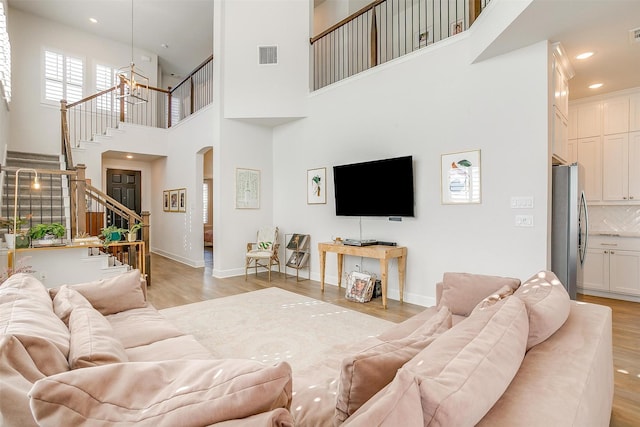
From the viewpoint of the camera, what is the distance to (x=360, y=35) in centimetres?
671

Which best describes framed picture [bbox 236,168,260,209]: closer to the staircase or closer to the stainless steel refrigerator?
the staircase

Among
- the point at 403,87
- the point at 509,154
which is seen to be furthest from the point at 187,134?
the point at 509,154

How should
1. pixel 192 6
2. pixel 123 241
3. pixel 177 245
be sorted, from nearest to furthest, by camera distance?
pixel 123 241 < pixel 192 6 < pixel 177 245

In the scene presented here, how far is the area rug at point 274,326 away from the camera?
3.00 metres

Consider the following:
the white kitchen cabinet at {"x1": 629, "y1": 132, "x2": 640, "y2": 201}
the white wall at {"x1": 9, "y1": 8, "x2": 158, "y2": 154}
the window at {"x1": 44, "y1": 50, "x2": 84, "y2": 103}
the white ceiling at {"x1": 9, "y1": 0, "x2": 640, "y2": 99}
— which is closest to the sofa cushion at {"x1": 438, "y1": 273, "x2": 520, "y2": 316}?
the white ceiling at {"x1": 9, "y1": 0, "x2": 640, "y2": 99}

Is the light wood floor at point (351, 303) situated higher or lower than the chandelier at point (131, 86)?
lower

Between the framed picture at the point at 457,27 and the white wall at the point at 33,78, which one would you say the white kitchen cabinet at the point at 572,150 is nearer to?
the framed picture at the point at 457,27

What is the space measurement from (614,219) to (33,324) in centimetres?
637

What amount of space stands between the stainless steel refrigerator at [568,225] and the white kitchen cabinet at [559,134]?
0.87 ft

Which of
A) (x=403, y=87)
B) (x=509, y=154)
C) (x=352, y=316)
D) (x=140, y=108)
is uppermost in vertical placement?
(x=140, y=108)

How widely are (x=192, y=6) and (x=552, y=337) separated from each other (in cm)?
882

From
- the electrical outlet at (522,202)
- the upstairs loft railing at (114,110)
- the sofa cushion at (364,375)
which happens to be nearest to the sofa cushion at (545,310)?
the sofa cushion at (364,375)

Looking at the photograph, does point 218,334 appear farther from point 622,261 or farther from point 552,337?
point 622,261

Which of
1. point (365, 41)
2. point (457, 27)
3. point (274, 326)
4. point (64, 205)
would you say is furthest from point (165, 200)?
point (457, 27)
